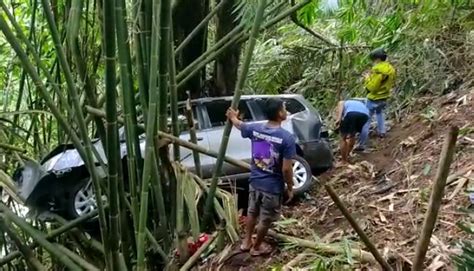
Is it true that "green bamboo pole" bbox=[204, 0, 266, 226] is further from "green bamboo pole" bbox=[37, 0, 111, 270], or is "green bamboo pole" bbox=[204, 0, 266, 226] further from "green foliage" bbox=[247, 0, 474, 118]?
"green foliage" bbox=[247, 0, 474, 118]

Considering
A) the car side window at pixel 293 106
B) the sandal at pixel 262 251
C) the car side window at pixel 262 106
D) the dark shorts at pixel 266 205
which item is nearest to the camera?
the dark shorts at pixel 266 205

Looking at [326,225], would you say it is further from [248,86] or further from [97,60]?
[248,86]

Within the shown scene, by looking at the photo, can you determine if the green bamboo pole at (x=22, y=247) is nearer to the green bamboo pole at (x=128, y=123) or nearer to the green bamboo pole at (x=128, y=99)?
the green bamboo pole at (x=128, y=123)

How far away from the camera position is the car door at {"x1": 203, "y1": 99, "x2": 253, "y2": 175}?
22.9 ft

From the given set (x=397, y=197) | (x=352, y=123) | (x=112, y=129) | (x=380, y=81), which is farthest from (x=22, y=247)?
(x=380, y=81)

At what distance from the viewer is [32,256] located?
4348 mm

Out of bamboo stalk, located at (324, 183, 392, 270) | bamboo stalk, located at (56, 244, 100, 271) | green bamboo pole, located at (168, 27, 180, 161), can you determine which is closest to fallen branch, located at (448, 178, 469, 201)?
bamboo stalk, located at (324, 183, 392, 270)

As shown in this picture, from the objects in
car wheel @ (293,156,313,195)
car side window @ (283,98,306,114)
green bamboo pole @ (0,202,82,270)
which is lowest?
car wheel @ (293,156,313,195)

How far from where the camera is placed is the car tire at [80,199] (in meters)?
5.82

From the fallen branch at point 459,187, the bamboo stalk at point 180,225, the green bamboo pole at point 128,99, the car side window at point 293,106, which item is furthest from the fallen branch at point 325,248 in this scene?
the car side window at point 293,106

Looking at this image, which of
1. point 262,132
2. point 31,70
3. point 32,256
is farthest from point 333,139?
point 31,70

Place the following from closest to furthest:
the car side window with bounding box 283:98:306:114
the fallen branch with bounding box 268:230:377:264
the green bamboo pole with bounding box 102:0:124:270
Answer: the green bamboo pole with bounding box 102:0:124:270 < the fallen branch with bounding box 268:230:377:264 < the car side window with bounding box 283:98:306:114

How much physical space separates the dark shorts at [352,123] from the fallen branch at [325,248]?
2.80 metres

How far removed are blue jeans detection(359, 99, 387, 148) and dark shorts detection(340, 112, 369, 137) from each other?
171 mm
